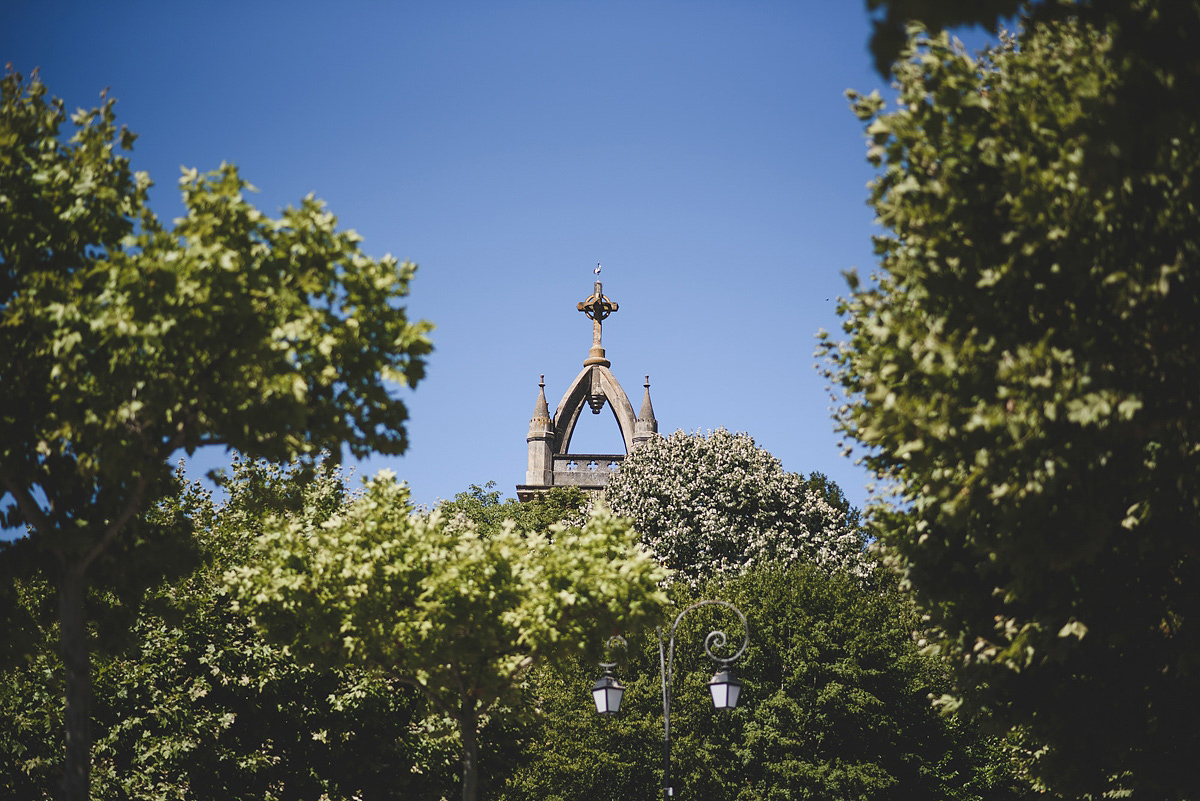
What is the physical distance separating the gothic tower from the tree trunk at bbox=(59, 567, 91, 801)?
44.1 meters

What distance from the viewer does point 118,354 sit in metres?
11.3

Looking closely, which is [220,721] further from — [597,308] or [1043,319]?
[597,308]

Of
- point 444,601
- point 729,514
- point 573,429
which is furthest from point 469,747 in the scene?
point 573,429

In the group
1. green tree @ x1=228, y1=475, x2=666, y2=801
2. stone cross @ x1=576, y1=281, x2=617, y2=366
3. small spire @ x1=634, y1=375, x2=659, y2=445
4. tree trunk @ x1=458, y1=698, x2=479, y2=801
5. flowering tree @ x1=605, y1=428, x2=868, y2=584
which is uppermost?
stone cross @ x1=576, y1=281, x2=617, y2=366

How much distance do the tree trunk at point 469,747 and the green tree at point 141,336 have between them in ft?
21.9

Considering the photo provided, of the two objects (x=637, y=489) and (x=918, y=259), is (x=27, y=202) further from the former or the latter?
(x=637, y=489)

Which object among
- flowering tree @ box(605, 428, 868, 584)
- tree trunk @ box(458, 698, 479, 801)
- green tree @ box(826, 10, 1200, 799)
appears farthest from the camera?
flowering tree @ box(605, 428, 868, 584)

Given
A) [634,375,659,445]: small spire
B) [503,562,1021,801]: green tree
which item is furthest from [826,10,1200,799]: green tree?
[634,375,659,445]: small spire

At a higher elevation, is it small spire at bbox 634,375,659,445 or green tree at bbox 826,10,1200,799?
small spire at bbox 634,375,659,445

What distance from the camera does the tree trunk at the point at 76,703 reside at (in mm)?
11578

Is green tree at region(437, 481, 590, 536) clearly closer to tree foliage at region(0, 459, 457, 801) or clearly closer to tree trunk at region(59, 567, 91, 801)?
tree foliage at region(0, 459, 457, 801)

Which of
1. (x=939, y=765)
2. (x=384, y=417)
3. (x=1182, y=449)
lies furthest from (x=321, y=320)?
(x=939, y=765)

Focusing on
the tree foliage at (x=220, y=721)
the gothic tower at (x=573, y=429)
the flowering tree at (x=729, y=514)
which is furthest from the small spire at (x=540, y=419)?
the tree foliage at (x=220, y=721)

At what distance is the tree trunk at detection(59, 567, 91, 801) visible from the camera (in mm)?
11578
